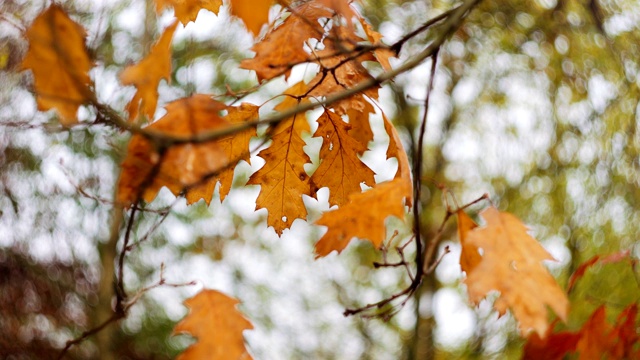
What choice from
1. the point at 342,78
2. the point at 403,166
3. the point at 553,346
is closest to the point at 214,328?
the point at 403,166

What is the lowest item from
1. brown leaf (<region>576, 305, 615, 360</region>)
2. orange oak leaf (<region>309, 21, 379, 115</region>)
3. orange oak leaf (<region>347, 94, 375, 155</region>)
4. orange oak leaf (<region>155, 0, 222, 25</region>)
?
brown leaf (<region>576, 305, 615, 360</region>)

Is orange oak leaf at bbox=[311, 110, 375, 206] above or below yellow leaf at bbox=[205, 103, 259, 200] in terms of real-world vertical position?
below

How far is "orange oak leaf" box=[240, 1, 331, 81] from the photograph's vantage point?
113 cm

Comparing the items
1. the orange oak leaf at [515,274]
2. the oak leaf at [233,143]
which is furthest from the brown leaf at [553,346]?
the oak leaf at [233,143]

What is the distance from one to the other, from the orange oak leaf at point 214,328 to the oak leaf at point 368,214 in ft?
0.67

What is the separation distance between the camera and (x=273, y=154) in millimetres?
1416

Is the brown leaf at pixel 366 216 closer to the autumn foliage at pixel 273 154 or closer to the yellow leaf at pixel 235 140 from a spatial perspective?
the autumn foliage at pixel 273 154

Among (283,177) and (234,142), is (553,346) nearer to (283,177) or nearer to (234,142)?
(283,177)

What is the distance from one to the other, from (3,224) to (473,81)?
3747 mm

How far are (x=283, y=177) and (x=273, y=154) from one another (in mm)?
63

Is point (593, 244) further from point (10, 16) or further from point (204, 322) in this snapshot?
point (10, 16)

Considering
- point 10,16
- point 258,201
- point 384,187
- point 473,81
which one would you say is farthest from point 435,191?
point 384,187

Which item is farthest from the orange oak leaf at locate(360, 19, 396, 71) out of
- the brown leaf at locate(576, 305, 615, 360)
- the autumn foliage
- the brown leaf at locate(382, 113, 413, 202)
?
the brown leaf at locate(576, 305, 615, 360)

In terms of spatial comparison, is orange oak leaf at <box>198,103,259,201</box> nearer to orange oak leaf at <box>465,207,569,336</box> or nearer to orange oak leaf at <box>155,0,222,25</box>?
orange oak leaf at <box>155,0,222,25</box>
